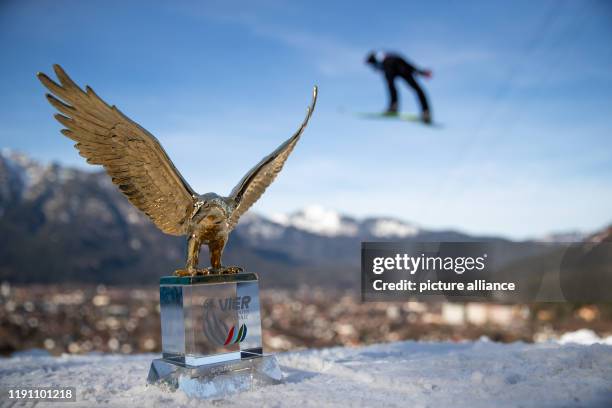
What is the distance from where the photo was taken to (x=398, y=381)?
22.4 ft

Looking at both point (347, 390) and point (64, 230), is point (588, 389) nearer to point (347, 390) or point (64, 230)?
point (347, 390)

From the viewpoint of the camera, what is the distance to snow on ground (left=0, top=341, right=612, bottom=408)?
5.96m

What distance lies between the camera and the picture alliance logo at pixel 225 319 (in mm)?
6961

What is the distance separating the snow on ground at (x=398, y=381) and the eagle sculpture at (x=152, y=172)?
1605mm

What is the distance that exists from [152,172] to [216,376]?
249 cm

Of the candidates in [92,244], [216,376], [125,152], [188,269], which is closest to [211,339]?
→ [216,376]

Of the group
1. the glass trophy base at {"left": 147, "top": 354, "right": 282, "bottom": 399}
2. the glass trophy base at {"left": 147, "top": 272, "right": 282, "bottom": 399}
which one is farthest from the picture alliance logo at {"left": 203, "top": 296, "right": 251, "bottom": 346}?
the glass trophy base at {"left": 147, "top": 354, "right": 282, "bottom": 399}

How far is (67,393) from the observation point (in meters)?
6.60

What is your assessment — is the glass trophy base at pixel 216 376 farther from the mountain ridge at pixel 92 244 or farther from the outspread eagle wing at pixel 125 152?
the mountain ridge at pixel 92 244

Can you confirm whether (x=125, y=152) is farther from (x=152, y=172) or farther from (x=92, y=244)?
(x=92, y=244)

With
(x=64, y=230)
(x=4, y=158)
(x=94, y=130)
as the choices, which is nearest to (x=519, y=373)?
(x=94, y=130)

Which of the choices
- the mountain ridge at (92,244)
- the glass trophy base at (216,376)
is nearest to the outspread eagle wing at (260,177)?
the glass trophy base at (216,376)

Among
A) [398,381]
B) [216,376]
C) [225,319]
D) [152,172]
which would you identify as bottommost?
[398,381]

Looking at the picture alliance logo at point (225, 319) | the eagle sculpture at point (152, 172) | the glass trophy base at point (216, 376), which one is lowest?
the glass trophy base at point (216, 376)
